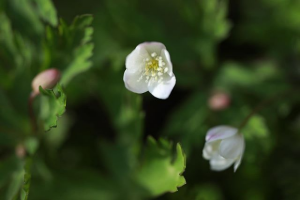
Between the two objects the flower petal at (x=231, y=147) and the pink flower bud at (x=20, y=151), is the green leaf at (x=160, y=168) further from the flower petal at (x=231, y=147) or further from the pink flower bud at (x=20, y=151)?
the pink flower bud at (x=20, y=151)

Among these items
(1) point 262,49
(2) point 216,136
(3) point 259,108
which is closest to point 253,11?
(1) point 262,49

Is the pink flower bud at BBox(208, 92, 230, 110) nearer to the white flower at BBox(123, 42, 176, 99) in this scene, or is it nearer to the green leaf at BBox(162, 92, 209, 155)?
the green leaf at BBox(162, 92, 209, 155)

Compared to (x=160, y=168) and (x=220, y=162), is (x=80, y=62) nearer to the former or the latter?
(x=160, y=168)

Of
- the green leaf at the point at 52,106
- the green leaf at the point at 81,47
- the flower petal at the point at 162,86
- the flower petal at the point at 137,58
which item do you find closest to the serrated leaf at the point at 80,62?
the green leaf at the point at 81,47

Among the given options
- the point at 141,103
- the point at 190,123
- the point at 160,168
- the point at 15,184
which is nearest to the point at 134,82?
the point at 141,103

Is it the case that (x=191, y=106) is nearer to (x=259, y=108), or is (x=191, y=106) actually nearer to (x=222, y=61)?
(x=259, y=108)

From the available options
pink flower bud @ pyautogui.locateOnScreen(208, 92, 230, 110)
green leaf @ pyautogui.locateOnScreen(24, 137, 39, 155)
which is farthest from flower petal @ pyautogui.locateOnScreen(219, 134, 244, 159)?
green leaf @ pyautogui.locateOnScreen(24, 137, 39, 155)

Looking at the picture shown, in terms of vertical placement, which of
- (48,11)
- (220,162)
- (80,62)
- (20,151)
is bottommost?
(220,162)
